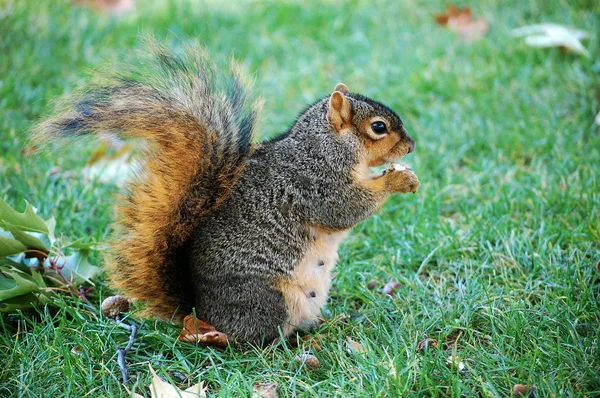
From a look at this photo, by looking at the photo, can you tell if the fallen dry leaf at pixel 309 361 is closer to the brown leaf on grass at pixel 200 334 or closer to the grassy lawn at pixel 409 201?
the grassy lawn at pixel 409 201

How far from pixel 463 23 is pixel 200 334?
9.03 ft

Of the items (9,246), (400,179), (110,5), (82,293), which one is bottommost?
(82,293)

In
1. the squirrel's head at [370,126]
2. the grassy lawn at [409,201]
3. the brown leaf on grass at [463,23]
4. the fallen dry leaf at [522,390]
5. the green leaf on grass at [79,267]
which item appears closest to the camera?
the fallen dry leaf at [522,390]

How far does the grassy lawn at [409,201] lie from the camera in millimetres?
1566

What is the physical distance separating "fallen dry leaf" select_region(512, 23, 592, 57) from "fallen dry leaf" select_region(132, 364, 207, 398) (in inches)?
99.2

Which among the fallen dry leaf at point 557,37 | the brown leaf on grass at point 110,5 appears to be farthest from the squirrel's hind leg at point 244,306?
the brown leaf on grass at point 110,5

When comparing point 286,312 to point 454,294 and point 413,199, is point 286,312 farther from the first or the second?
point 413,199

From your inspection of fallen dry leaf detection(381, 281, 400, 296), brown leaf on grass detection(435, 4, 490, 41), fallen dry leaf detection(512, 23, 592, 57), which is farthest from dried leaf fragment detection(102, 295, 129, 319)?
brown leaf on grass detection(435, 4, 490, 41)

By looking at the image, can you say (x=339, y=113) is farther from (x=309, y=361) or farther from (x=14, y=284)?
(x=14, y=284)

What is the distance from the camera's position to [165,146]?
1.65 m

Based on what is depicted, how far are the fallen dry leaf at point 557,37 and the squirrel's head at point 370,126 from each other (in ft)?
5.70

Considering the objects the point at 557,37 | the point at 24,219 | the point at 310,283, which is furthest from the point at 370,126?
the point at 557,37

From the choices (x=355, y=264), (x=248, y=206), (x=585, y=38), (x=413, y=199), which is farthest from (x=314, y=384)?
(x=585, y=38)

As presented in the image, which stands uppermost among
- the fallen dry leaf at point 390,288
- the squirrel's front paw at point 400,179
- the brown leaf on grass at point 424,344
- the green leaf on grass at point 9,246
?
the squirrel's front paw at point 400,179
